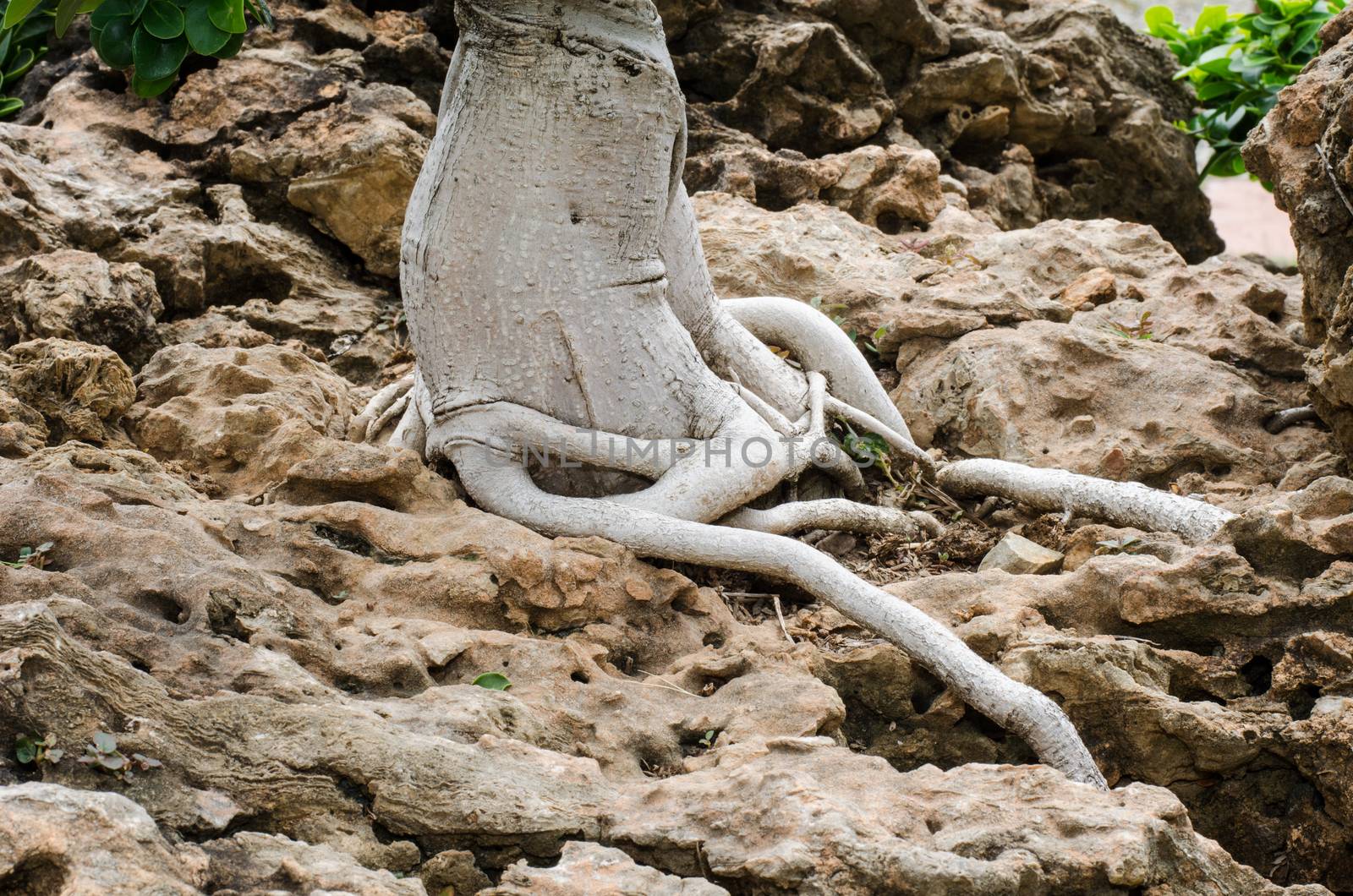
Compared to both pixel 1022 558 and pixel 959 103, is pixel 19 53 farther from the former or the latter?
pixel 1022 558

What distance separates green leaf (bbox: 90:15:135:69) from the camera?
3816mm

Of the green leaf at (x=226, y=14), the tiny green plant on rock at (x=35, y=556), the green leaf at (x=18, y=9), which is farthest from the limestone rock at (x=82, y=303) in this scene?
the green leaf at (x=18, y=9)

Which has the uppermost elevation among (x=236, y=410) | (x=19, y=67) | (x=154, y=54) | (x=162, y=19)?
(x=162, y=19)

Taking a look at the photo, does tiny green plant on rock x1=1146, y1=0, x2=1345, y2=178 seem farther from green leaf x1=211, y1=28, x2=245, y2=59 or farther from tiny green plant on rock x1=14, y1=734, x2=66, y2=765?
tiny green plant on rock x1=14, y1=734, x2=66, y2=765

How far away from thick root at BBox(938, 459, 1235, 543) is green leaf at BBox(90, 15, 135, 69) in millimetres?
3112

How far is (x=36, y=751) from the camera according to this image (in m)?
2.25

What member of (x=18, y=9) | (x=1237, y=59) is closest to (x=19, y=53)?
(x=18, y=9)

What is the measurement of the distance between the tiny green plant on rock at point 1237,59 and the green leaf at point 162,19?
609cm

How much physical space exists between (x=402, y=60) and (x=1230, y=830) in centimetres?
538

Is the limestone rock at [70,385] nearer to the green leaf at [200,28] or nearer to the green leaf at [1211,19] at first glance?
the green leaf at [200,28]

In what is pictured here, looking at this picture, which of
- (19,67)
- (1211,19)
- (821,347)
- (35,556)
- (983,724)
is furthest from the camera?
(1211,19)

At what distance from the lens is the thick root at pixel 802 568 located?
126 inches

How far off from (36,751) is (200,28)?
2277 mm

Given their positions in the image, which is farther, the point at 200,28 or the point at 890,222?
the point at 890,222
